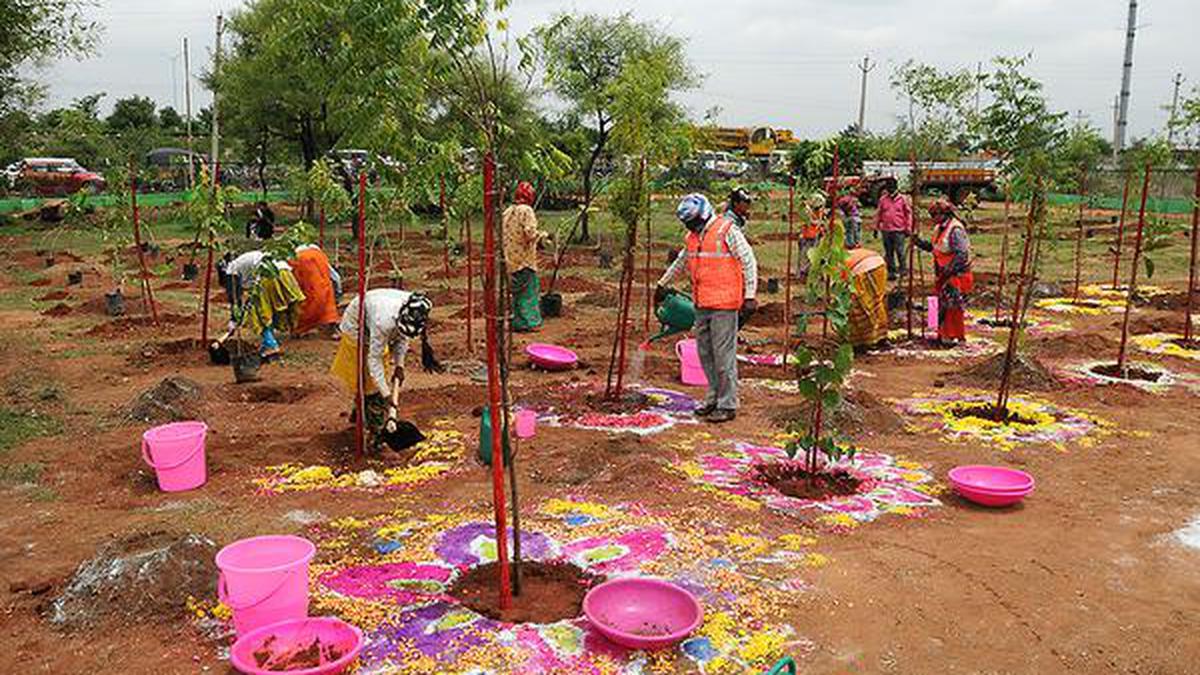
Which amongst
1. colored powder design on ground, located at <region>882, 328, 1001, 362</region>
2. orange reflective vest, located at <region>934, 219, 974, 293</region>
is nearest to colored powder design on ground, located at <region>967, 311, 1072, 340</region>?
colored powder design on ground, located at <region>882, 328, 1001, 362</region>

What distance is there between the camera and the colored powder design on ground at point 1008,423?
6957 millimetres

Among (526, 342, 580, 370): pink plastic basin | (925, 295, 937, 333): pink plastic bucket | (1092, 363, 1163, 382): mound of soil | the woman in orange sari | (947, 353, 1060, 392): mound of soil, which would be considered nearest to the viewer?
(947, 353, 1060, 392): mound of soil

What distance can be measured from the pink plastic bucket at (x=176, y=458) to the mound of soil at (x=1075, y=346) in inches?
337

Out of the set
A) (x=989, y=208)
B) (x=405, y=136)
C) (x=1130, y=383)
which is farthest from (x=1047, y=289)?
(x=989, y=208)

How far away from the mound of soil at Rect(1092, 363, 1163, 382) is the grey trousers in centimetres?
428

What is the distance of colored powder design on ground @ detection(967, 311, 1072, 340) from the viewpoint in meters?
11.3

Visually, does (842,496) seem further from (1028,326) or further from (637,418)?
(1028,326)

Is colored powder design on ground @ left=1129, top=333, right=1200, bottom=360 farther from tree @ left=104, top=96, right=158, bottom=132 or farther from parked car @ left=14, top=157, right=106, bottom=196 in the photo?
tree @ left=104, top=96, right=158, bottom=132

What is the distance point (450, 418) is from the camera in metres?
7.37

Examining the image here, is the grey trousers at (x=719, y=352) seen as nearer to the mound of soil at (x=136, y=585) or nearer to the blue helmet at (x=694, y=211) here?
the blue helmet at (x=694, y=211)

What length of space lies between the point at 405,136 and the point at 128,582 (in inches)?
94.4

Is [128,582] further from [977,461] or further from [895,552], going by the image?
[977,461]

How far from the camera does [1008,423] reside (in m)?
7.32

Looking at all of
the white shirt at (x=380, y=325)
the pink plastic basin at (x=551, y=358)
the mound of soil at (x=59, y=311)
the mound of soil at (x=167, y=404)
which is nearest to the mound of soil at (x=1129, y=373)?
the pink plastic basin at (x=551, y=358)
